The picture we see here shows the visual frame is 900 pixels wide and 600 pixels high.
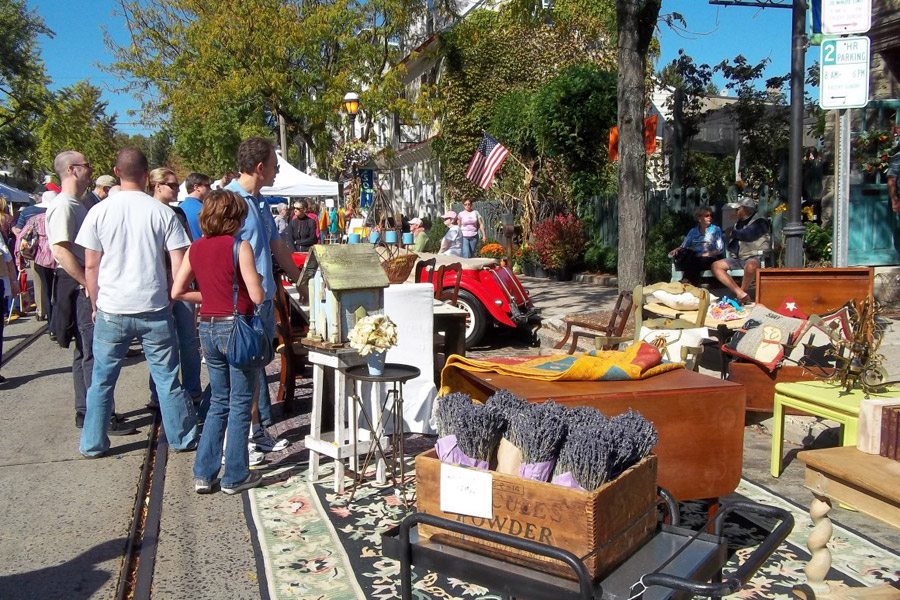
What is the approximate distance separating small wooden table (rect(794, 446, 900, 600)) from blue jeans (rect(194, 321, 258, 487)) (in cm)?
295

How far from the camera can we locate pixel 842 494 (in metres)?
2.72

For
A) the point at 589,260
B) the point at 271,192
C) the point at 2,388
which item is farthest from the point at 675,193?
the point at 2,388

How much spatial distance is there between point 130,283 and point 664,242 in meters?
11.0

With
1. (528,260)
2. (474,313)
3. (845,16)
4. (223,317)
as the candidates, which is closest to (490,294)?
(474,313)

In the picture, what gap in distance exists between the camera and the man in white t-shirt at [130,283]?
5.11 meters

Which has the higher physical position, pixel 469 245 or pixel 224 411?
pixel 469 245

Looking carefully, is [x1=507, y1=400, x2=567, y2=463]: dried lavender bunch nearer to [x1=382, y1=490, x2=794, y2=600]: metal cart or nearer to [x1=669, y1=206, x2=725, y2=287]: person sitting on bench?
[x1=382, y1=490, x2=794, y2=600]: metal cart

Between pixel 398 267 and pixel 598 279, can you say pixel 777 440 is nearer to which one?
pixel 398 267

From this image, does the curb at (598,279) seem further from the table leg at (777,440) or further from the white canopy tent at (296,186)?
the table leg at (777,440)

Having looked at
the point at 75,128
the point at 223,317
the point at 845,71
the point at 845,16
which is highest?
the point at 75,128

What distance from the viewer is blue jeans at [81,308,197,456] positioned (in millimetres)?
5133

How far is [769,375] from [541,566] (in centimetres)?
377

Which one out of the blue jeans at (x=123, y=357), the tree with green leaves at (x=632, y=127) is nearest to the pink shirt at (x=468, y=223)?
the tree with green leaves at (x=632, y=127)

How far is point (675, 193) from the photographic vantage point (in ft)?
49.8
